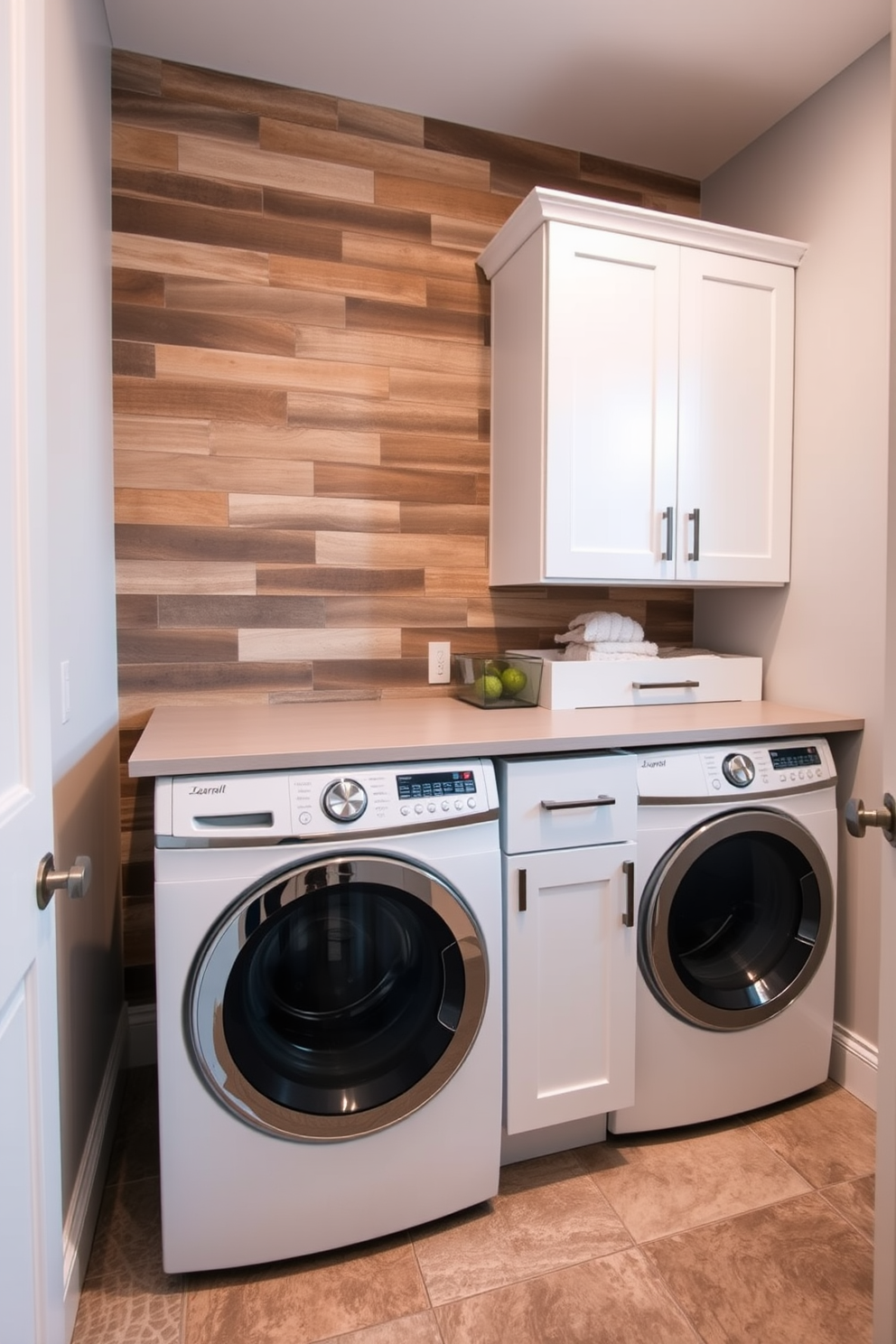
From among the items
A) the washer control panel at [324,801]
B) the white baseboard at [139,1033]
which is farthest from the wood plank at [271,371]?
the white baseboard at [139,1033]

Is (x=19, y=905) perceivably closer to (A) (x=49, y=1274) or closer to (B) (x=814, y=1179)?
(A) (x=49, y=1274)

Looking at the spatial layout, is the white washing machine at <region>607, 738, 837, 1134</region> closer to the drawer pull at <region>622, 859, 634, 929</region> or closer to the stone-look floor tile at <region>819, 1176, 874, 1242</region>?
the drawer pull at <region>622, 859, 634, 929</region>

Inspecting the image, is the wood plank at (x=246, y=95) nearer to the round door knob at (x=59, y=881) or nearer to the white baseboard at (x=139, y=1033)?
the round door knob at (x=59, y=881)

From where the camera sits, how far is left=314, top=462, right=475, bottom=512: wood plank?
2.29m

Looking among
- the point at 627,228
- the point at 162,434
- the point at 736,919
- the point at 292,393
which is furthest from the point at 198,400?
the point at 736,919

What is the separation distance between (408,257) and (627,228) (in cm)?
66

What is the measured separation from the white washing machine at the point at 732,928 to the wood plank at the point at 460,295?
1514mm

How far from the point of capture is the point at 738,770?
6.14ft

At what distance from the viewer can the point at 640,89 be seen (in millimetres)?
2205

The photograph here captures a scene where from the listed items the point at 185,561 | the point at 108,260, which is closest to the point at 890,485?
the point at 185,561

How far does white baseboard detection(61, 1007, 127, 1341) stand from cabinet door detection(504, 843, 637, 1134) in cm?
87

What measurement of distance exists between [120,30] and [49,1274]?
2.66 m

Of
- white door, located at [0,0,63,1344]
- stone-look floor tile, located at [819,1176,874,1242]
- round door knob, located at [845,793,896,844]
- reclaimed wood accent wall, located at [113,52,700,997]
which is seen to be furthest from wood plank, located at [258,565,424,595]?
stone-look floor tile, located at [819,1176,874,1242]

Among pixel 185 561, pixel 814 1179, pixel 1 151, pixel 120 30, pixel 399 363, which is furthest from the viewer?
pixel 399 363
